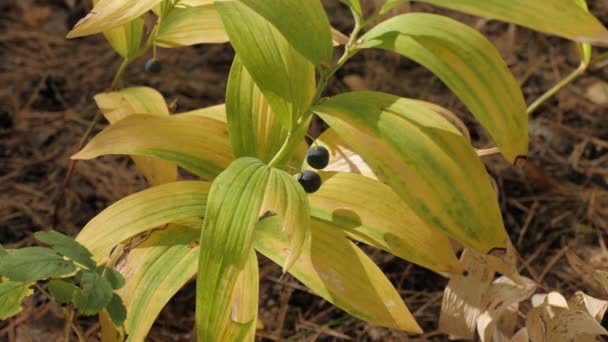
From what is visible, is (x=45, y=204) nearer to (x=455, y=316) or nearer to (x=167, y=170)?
(x=167, y=170)

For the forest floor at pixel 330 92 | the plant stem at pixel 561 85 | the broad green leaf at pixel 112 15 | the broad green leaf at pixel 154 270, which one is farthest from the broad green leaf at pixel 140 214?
the plant stem at pixel 561 85

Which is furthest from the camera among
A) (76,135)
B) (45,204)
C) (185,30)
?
(76,135)

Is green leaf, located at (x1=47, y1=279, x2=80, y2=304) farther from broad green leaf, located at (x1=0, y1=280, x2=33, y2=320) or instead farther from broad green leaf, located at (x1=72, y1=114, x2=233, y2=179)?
broad green leaf, located at (x1=72, y1=114, x2=233, y2=179)

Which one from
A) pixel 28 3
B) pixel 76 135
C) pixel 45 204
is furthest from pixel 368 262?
pixel 28 3

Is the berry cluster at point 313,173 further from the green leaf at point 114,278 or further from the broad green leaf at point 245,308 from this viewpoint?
the green leaf at point 114,278

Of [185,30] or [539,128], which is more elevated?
[185,30]

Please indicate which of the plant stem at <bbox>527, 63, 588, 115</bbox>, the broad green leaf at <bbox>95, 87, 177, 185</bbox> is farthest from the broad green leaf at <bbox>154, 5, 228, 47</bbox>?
the plant stem at <bbox>527, 63, 588, 115</bbox>
